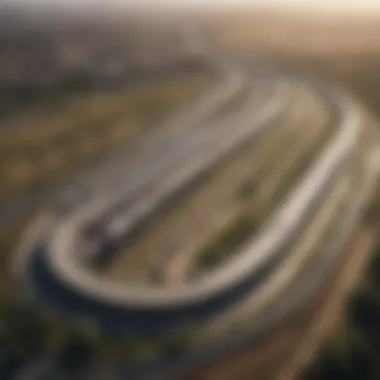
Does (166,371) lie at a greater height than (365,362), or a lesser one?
greater

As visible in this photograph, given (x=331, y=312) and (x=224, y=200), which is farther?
(x=224, y=200)

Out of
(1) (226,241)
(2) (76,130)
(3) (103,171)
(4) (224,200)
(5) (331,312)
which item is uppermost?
(2) (76,130)

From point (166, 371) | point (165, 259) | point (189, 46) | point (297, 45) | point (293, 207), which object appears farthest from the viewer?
point (189, 46)

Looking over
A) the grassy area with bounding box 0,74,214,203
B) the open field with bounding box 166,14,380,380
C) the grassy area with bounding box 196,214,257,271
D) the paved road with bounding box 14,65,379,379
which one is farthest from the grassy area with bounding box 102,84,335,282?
the grassy area with bounding box 0,74,214,203

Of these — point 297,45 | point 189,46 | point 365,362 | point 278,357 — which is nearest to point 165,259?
point 278,357

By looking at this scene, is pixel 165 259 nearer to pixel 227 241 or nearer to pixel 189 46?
pixel 227 241

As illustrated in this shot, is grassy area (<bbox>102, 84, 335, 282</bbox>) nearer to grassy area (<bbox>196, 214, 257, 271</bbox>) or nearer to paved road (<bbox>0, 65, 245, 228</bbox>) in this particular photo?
grassy area (<bbox>196, 214, 257, 271</bbox>)

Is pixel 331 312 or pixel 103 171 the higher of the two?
pixel 103 171

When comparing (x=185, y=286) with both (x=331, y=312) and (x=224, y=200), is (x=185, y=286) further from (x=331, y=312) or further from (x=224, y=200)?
(x=224, y=200)

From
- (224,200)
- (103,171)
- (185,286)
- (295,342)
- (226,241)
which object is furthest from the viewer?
(103,171)

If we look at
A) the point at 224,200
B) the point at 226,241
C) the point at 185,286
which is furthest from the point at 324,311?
the point at 224,200
